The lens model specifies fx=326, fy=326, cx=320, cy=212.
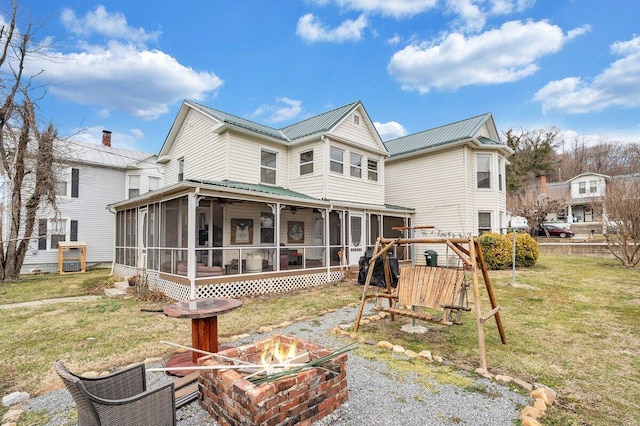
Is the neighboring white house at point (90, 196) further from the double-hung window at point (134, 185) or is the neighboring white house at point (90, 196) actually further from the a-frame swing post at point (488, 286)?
the a-frame swing post at point (488, 286)

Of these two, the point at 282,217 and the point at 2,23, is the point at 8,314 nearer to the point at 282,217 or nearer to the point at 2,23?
the point at 282,217

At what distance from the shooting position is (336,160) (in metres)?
13.4

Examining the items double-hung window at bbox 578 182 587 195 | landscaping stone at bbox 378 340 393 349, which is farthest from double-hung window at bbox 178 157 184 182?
double-hung window at bbox 578 182 587 195

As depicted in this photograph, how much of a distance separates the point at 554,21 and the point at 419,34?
5970 mm

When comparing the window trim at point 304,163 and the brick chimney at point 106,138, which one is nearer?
the window trim at point 304,163

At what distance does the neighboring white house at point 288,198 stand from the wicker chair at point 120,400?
5.94m

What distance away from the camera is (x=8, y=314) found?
24.5 ft

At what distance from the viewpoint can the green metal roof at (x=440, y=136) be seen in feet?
50.4

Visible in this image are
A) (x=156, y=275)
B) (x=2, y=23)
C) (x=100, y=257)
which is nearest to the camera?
(x=156, y=275)

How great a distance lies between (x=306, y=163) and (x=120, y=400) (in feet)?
38.6

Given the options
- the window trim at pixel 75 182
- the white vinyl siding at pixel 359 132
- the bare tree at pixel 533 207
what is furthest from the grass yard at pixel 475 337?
the bare tree at pixel 533 207

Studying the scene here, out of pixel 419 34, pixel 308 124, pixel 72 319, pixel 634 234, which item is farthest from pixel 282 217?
pixel 634 234

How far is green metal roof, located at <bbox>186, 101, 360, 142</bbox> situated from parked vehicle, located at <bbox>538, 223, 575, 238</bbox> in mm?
24369

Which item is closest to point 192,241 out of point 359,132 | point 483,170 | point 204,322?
point 204,322
